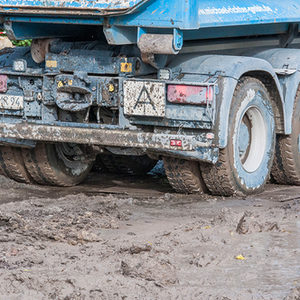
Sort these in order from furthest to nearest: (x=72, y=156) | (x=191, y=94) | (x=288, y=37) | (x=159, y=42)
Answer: (x=288, y=37), (x=72, y=156), (x=191, y=94), (x=159, y=42)

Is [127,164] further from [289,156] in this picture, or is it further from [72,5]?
[72,5]

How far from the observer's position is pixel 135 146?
6.45 m

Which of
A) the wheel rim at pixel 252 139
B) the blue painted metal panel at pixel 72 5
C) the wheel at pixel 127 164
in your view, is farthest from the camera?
the wheel at pixel 127 164

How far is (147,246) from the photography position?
5109 mm

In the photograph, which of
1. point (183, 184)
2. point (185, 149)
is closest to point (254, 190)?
point (183, 184)

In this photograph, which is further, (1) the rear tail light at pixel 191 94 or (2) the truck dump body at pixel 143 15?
(1) the rear tail light at pixel 191 94

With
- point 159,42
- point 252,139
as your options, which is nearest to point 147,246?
point 159,42

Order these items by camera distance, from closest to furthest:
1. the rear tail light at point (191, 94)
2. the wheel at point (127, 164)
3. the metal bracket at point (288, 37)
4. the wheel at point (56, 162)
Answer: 1. the rear tail light at point (191, 94)
2. the wheel at point (56, 162)
3. the metal bracket at point (288, 37)
4. the wheel at point (127, 164)

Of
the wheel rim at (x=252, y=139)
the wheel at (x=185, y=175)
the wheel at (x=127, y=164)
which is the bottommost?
the wheel at (x=127, y=164)

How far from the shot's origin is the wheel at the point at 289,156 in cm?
760

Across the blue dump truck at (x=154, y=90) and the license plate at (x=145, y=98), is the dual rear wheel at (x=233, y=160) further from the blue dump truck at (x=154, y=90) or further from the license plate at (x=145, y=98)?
the license plate at (x=145, y=98)

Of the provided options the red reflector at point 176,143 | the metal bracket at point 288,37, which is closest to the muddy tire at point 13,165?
the red reflector at point 176,143

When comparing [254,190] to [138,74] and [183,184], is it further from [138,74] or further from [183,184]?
[138,74]

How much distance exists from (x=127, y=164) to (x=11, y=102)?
5.63ft
